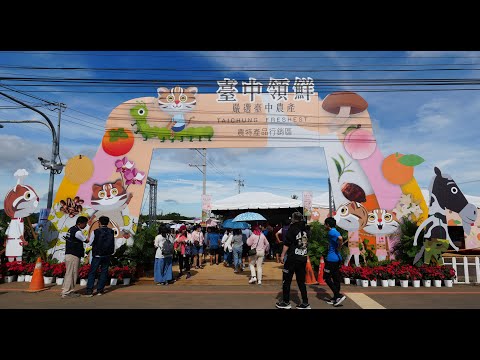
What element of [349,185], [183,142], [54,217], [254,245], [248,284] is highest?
[183,142]

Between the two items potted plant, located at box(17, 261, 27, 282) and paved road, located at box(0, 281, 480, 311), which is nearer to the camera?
paved road, located at box(0, 281, 480, 311)

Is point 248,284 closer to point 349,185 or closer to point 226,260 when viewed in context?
point 226,260

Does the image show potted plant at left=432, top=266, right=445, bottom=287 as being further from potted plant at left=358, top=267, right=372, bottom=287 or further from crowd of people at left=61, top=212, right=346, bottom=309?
crowd of people at left=61, top=212, right=346, bottom=309

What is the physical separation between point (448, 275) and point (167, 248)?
7643 millimetres

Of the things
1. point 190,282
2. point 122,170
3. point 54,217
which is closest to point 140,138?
point 122,170

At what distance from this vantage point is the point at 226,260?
40.9ft

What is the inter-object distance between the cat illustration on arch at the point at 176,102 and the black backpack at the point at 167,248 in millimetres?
3663

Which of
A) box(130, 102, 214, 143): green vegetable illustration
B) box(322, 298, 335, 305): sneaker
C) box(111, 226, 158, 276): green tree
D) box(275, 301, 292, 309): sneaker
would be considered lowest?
box(322, 298, 335, 305): sneaker

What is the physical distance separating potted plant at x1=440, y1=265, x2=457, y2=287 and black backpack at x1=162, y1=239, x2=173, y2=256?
7422 mm

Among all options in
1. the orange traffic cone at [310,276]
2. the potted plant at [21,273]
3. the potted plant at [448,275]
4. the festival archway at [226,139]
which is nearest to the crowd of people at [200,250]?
the orange traffic cone at [310,276]

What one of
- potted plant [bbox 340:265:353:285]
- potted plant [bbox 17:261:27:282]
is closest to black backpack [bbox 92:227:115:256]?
potted plant [bbox 17:261:27:282]

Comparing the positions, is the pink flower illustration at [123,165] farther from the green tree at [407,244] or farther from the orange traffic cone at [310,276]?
the green tree at [407,244]

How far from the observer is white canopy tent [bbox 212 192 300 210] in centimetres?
1834

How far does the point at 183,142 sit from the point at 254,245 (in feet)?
14.0
